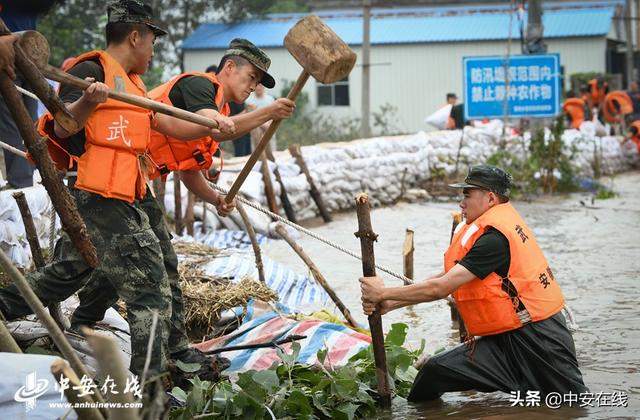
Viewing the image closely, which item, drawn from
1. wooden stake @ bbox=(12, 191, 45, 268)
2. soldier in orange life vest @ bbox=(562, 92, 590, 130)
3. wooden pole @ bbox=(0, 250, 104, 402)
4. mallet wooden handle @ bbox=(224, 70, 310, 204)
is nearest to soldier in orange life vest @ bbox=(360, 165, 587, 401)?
mallet wooden handle @ bbox=(224, 70, 310, 204)

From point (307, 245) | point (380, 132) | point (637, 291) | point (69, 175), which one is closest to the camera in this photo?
point (69, 175)

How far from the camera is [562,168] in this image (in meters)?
14.6

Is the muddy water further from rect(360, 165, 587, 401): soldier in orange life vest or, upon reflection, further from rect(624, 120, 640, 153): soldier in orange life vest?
rect(624, 120, 640, 153): soldier in orange life vest

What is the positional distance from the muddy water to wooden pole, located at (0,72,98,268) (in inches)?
78.8

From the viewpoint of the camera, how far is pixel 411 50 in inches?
977

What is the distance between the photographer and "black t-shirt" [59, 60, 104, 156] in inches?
159

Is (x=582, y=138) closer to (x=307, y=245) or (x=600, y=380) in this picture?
(x=307, y=245)

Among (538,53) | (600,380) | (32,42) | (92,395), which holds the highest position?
(538,53)

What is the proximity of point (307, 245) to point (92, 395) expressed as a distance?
7091 millimetres

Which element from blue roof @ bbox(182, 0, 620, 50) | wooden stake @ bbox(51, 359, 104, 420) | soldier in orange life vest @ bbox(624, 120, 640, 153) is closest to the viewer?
wooden stake @ bbox(51, 359, 104, 420)

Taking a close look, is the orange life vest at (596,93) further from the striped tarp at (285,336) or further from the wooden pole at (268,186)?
the striped tarp at (285,336)

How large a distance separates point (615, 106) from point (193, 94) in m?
17.5

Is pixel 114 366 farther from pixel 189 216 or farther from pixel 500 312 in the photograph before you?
pixel 189 216

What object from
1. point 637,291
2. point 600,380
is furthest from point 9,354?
point 637,291
